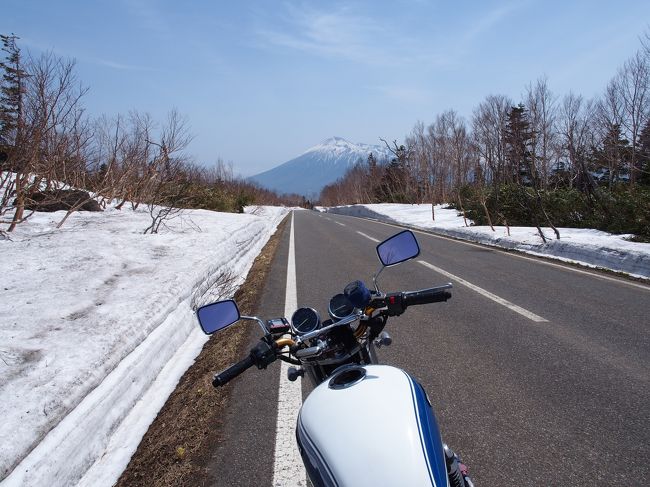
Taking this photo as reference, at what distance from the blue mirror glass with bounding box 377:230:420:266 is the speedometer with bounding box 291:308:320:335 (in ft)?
1.51

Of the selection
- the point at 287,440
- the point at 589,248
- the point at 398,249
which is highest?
the point at 398,249

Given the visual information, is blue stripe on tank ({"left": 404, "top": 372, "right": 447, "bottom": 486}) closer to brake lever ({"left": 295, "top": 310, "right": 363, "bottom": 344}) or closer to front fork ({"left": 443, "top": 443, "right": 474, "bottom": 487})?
front fork ({"left": 443, "top": 443, "right": 474, "bottom": 487})

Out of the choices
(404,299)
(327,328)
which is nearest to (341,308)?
(327,328)

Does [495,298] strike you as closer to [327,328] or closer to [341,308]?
[341,308]

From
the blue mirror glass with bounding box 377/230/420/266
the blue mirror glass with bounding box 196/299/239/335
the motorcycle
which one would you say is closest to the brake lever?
the motorcycle

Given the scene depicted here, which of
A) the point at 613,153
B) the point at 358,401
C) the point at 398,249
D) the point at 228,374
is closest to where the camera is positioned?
the point at 358,401

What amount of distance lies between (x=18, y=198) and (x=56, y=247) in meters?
1.96

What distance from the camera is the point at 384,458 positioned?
45.4 inches

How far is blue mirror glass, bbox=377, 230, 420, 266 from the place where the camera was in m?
2.05

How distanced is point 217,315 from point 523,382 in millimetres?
2725

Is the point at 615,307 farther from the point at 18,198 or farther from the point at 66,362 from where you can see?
the point at 18,198

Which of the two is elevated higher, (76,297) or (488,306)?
Answer: (76,297)

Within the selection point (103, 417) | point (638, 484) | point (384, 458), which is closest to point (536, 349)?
point (638, 484)

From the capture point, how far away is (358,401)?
4.42 feet
